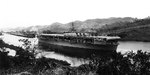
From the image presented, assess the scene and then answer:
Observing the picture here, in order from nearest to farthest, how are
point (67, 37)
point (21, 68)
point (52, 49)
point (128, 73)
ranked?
point (128, 73), point (21, 68), point (67, 37), point (52, 49)


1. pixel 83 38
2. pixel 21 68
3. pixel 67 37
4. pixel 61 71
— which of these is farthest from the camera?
pixel 67 37

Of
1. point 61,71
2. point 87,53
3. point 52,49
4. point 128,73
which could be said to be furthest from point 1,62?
point 52,49

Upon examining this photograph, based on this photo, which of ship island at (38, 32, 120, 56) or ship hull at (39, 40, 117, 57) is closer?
ship island at (38, 32, 120, 56)

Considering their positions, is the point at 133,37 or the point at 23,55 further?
the point at 133,37

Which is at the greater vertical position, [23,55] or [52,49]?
[23,55]

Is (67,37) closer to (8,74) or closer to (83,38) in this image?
(83,38)

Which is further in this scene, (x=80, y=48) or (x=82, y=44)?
(x=80, y=48)

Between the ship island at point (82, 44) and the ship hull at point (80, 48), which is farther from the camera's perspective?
the ship hull at point (80, 48)

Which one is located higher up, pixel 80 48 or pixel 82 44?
pixel 82 44
